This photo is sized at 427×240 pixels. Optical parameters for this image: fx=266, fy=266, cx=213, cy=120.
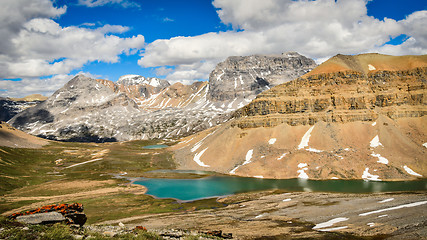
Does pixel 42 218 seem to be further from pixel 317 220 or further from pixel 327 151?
pixel 327 151

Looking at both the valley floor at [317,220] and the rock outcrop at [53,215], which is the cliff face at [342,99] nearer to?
the valley floor at [317,220]

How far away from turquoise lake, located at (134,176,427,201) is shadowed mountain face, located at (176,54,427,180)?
21.4 ft

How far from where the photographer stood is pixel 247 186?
97.7 meters

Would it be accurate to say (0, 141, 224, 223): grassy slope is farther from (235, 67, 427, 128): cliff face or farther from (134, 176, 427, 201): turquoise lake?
(235, 67, 427, 128): cliff face

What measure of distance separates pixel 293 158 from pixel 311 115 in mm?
28139

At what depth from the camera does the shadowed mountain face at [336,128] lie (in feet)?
343

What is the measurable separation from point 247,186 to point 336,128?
5396 centimetres

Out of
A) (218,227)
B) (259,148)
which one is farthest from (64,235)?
(259,148)

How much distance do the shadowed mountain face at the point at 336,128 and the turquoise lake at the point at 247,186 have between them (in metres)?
6.52

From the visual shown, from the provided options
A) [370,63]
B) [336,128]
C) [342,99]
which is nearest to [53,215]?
[336,128]

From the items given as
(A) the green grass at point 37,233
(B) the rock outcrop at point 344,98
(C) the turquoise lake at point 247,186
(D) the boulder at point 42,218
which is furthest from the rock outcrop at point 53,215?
(B) the rock outcrop at point 344,98

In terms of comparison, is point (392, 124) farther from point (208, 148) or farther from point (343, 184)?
point (208, 148)

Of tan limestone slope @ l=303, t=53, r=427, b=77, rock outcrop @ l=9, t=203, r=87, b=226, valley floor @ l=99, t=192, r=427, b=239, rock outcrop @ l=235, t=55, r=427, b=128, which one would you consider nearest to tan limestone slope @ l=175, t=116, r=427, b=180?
rock outcrop @ l=235, t=55, r=427, b=128

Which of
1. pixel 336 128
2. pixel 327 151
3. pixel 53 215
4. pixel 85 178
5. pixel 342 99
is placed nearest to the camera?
pixel 53 215
